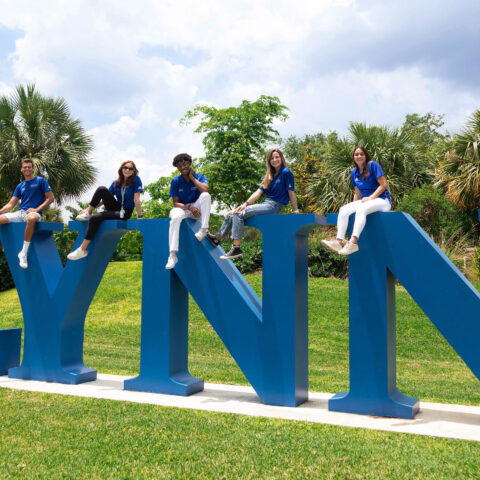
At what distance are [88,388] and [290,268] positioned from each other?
3260mm

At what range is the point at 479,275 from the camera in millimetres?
16312

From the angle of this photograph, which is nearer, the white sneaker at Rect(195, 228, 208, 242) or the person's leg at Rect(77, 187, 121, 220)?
the white sneaker at Rect(195, 228, 208, 242)

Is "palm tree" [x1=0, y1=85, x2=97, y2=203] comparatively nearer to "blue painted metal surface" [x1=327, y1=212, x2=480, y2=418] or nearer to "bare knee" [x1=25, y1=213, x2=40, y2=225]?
"bare knee" [x1=25, y1=213, x2=40, y2=225]

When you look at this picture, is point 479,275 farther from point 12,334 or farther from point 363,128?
point 12,334

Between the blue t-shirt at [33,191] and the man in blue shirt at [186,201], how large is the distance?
7.44 ft

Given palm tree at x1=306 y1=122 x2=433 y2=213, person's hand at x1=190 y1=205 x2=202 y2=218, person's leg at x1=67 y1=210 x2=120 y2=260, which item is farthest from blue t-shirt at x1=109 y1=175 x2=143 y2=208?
palm tree at x1=306 y1=122 x2=433 y2=213

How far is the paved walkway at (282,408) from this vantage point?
5.33m

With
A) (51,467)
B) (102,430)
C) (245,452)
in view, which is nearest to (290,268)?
(245,452)

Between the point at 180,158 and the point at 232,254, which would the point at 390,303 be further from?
the point at 180,158

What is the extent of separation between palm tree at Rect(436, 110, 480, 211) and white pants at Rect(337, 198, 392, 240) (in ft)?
43.6

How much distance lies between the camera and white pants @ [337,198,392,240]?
5.77 meters

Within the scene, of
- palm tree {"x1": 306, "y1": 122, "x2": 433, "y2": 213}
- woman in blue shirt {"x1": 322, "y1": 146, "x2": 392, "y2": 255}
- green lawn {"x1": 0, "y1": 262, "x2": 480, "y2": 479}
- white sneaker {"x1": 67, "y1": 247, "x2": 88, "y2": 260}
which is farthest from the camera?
palm tree {"x1": 306, "y1": 122, "x2": 433, "y2": 213}

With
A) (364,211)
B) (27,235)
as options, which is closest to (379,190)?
(364,211)

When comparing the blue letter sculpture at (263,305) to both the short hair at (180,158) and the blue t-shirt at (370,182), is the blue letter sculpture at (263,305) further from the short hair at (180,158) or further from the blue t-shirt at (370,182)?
the short hair at (180,158)
